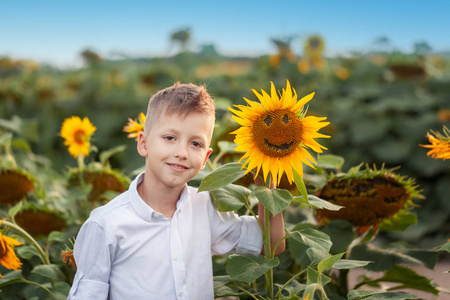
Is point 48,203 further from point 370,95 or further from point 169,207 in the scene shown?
point 370,95

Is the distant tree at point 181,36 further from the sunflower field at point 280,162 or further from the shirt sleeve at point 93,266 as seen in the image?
the shirt sleeve at point 93,266

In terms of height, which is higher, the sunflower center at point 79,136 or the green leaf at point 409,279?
the sunflower center at point 79,136

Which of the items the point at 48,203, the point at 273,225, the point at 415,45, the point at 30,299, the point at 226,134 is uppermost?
the point at 415,45

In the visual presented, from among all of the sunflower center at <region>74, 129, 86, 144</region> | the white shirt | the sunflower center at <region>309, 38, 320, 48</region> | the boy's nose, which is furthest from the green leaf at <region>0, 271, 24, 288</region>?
the sunflower center at <region>309, 38, 320, 48</region>

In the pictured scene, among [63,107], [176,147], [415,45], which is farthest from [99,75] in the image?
[176,147]

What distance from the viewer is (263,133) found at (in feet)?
3.15

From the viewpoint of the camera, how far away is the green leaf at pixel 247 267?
974 mm

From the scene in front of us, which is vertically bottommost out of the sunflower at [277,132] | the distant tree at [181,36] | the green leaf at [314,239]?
the green leaf at [314,239]

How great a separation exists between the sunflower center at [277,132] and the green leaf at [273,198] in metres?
0.07

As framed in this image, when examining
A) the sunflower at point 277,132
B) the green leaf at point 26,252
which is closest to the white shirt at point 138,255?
the sunflower at point 277,132

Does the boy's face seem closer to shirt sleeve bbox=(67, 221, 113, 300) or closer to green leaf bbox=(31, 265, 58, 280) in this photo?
shirt sleeve bbox=(67, 221, 113, 300)

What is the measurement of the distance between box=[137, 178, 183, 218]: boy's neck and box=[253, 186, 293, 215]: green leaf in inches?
7.5

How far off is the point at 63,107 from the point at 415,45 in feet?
9.81

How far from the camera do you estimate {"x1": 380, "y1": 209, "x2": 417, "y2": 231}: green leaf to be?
1.41 meters
